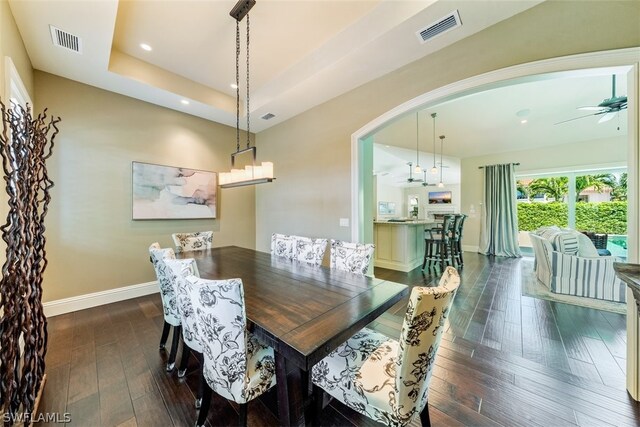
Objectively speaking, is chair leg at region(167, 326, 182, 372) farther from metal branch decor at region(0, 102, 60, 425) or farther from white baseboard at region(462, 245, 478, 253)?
white baseboard at region(462, 245, 478, 253)

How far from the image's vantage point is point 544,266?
372 centimetres

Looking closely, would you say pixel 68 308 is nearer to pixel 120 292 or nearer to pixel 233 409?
pixel 120 292

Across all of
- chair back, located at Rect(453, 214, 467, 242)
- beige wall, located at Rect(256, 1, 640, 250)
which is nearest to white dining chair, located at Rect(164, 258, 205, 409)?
beige wall, located at Rect(256, 1, 640, 250)

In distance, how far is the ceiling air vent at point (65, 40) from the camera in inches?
82.0

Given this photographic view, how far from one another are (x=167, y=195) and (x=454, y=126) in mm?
5674

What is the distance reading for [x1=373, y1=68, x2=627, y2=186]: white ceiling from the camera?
353cm

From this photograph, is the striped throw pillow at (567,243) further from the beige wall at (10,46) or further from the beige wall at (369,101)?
the beige wall at (10,46)

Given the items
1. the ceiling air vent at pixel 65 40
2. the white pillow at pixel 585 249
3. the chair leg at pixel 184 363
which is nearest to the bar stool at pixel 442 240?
the white pillow at pixel 585 249

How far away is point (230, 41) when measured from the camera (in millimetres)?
2633

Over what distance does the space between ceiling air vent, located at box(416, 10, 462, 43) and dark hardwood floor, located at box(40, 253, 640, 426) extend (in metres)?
2.92

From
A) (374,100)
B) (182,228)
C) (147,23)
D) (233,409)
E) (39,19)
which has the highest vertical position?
(147,23)

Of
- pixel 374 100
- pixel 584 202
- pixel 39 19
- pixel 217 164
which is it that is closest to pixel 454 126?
pixel 374 100

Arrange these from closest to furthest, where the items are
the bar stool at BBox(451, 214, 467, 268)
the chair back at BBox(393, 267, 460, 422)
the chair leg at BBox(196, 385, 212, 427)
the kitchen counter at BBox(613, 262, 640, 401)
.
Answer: the chair back at BBox(393, 267, 460, 422), the chair leg at BBox(196, 385, 212, 427), the kitchen counter at BBox(613, 262, 640, 401), the bar stool at BBox(451, 214, 467, 268)

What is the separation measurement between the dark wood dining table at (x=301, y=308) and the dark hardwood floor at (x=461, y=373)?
2.35ft
